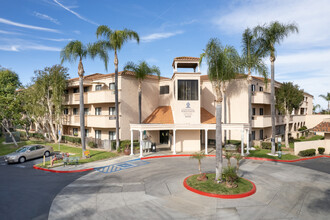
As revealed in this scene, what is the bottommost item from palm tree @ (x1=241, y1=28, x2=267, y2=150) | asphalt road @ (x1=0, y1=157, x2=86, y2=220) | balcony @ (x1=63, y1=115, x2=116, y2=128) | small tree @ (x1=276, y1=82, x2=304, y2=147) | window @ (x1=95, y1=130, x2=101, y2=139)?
asphalt road @ (x1=0, y1=157, x2=86, y2=220)

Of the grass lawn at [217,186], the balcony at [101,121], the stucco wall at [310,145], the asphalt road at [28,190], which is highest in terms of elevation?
the balcony at [101,121]

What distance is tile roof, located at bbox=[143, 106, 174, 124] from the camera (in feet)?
87.5

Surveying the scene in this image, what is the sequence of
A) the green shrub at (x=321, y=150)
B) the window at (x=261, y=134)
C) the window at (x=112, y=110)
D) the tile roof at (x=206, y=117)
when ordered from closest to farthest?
1. the green shrub at (x=321, y=150)
2. the tile roof at (x=206, y=117)
3. the window at (x=112, y=110)
4. the window at (x=261, y=134)

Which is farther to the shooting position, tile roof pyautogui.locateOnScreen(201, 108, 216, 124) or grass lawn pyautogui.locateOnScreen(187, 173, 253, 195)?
tile roof pyautogui.locateOnScreen(201, 108, 216, 124)

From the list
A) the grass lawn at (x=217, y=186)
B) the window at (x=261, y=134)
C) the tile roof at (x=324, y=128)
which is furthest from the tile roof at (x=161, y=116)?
the tile roof at (x=324, y=128)

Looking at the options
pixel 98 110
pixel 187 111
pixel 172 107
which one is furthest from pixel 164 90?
pixel 98 110

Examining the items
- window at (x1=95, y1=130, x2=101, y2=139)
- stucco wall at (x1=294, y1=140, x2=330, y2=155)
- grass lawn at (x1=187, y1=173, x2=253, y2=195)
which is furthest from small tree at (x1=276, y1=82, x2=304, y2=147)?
window at (x1=95, y1=130, x2=101, y2=139)

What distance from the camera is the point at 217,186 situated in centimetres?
1289

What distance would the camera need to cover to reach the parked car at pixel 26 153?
20.7 metres

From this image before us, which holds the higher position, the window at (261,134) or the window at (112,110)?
the window at (112,110)

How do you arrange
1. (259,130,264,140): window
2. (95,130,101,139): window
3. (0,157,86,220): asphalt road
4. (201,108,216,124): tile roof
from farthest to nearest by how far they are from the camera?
(259,130,264,140): window → (95,130,101,139): window → (201,108,216,124): tile roof → (0,157,86,220): asphalt road

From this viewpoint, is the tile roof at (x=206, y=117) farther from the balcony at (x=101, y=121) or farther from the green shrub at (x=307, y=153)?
the balcony at (x=101, y=121)

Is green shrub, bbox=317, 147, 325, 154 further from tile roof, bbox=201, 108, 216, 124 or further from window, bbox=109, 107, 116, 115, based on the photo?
window, bbox=109, 107, 116, 115

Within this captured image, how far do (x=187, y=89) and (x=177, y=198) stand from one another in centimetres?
1658
